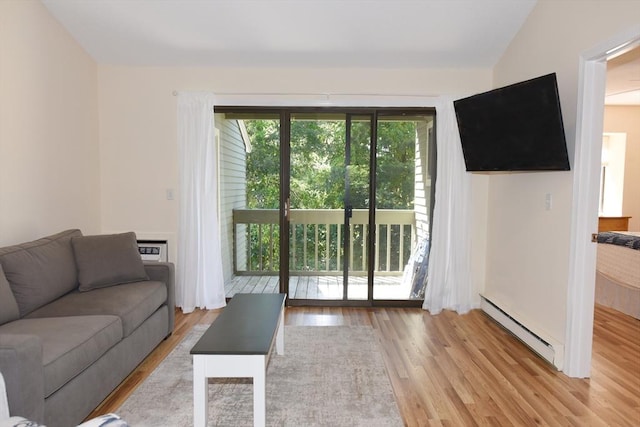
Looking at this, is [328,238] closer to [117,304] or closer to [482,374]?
[482,374]

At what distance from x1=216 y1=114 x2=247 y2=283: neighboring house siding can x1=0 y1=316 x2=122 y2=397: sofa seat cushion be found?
6.56 ft

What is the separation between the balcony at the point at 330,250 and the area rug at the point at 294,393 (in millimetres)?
1174

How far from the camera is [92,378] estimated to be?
215 cm

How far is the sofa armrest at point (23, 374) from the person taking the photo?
161 cm

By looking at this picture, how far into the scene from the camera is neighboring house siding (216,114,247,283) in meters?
Answer: 4.29

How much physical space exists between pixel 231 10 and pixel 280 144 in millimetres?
1317

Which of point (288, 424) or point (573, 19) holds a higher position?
point (573, 19)

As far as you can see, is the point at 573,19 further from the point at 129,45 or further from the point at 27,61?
the point at 27,61

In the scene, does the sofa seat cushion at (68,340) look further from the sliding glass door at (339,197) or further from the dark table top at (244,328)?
the sliding glass door at (339,197)

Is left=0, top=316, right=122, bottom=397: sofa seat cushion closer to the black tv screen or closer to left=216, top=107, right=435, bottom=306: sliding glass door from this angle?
left=216, top=107, right=435, bottom=306: sliding glass door

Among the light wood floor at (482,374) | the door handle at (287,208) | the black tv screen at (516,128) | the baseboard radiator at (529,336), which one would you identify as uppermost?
the black tv screen at (516,128)

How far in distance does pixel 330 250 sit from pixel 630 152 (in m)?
5.30

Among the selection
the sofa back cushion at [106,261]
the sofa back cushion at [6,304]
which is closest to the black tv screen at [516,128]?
the sofa back cushion at [106,261]

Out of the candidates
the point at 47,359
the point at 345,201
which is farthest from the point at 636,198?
the point at 47,359
